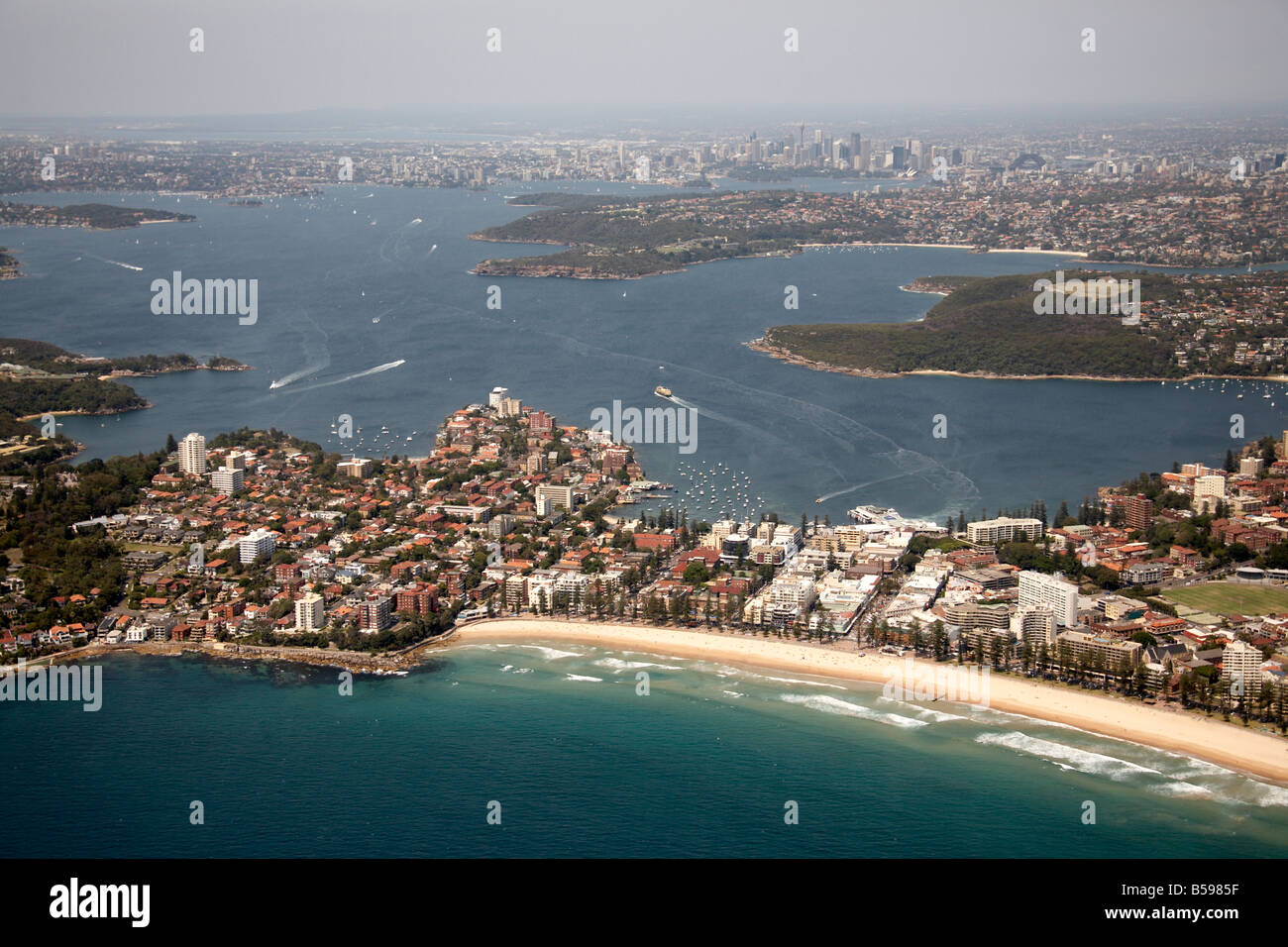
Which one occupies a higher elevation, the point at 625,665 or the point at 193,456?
the point at 193,456

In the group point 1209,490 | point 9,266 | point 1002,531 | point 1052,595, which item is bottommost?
point 1052,595

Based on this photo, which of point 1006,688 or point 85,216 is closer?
point 1006,688

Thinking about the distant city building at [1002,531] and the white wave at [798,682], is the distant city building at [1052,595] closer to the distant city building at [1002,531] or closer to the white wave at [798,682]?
the distant city building at [1002,531]

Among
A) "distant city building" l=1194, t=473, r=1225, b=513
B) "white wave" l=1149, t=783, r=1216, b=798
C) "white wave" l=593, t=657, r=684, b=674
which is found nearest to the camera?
"white wave" l=1149, t=783, r=1216, b=798

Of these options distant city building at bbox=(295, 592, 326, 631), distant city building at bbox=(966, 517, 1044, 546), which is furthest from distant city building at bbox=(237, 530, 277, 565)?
distant city building at bbox=(966, 517, 1044, 546)

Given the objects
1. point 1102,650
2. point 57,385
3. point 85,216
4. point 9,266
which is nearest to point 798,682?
point 1102,650

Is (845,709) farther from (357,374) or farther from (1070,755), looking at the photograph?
(357,374)

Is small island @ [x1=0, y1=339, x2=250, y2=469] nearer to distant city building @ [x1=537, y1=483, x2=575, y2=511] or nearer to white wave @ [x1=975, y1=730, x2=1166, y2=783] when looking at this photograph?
distant city building @ [x1=537, y1=483, x2=575, y2=511]

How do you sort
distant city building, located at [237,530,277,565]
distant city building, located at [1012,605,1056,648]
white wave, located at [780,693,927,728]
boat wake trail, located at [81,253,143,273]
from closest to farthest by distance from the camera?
white wave, located at [780,693,927,728] → distant city building, located at [1012,605,1056,648] → distant city building, located at [237,530,277,565] → boat wake trail, located at [81,253,143,273]
